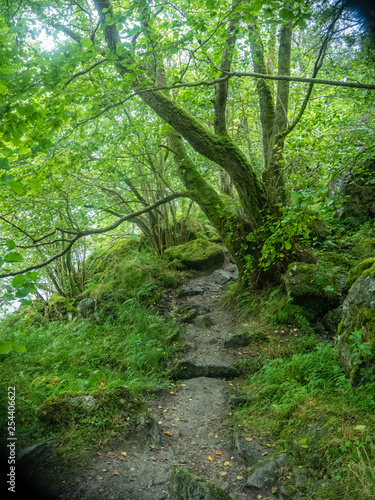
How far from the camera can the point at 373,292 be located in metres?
3.80

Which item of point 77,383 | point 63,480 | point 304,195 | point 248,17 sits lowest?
point 63,480

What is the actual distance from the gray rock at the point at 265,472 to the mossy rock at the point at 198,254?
767cm

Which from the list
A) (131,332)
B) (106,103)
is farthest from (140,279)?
(106,103)

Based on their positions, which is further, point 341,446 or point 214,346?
point 214,346

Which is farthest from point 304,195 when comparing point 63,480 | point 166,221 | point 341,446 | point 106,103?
point 166,221

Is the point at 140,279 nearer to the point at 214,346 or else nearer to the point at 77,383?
the point at 214,346

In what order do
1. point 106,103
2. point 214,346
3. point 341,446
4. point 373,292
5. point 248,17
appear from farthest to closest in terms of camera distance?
point 214,346 < point 106,103 < point 248,17 < point 373,292 < point 341,446

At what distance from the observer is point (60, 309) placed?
10.5 meters

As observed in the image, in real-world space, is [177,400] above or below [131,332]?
below

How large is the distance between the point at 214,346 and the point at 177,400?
168 cm

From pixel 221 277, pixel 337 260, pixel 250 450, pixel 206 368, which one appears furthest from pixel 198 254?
pixel 250 450

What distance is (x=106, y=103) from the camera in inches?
213

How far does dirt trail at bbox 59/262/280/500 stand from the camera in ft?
10.2

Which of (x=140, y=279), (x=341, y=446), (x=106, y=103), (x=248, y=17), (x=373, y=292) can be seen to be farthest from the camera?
(x=140, y=279)
